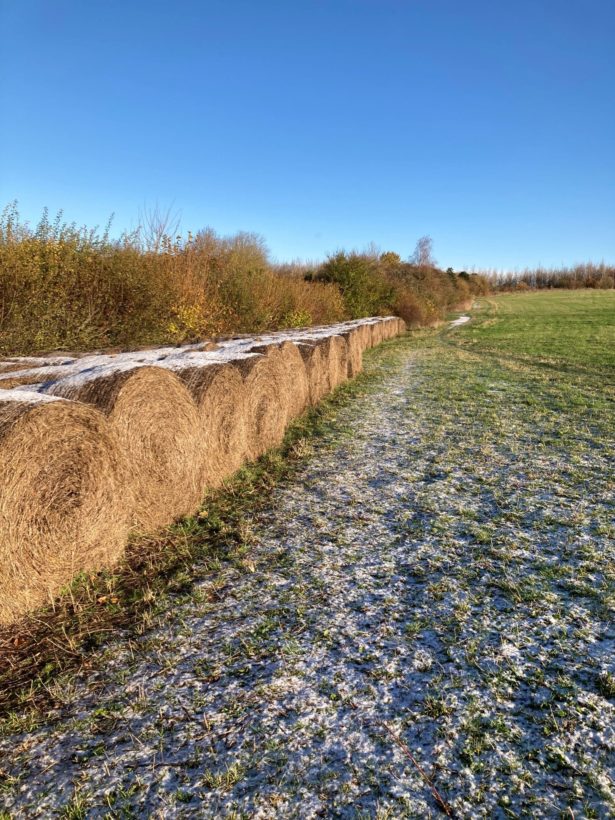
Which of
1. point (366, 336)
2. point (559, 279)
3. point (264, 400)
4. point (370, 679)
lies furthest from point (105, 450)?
point (559, 279)

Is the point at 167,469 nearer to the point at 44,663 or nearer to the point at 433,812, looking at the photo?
the point at 44,663

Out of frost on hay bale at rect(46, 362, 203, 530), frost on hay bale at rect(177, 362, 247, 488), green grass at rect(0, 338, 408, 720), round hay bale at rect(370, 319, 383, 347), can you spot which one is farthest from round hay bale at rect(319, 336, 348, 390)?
round hay bale at rect(370, 319, 383, 347)

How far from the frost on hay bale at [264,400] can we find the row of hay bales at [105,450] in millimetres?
28

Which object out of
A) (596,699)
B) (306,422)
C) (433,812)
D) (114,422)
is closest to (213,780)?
(433,812)

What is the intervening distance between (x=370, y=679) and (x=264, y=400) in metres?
4.46

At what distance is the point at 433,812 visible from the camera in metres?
1.77

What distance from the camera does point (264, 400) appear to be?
6512mm

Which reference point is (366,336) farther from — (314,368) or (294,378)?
(294,378)

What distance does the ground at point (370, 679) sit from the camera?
73.3 inches

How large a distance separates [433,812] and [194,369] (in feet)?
13.8

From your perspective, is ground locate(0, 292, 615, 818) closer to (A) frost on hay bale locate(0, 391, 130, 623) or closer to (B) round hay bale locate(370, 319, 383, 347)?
(A) frost on hay bale locate(0, 391, 130, 623)

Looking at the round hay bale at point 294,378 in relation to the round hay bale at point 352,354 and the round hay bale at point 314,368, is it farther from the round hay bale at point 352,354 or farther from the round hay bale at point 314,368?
the round hay bale at point 352,354

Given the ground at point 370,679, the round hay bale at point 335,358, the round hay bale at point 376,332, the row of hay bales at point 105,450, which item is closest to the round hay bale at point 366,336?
the round hay bale at point 376,332

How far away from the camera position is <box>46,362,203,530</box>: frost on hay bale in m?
3.78
